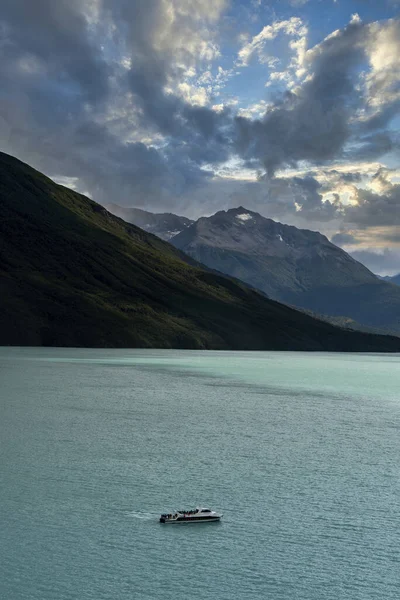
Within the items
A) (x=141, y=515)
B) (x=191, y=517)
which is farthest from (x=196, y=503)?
(x=141, y=515)

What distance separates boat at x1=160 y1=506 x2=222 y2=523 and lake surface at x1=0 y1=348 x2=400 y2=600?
623 mm

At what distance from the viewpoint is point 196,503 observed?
56500mm

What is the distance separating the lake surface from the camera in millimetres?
40344

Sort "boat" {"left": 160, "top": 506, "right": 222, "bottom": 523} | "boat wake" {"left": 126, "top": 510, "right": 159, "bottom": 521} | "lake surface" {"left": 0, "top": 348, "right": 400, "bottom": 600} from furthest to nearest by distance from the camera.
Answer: "boat wake" {"left": 126, "top": 510, "right": 159, "bottom": 521} → "boat" {"left": 160, "top": 506, "right": 222, "bottom": 523} → "lake surface" {"left": 0, "top": 348, "right": 400, "bottom": 600}

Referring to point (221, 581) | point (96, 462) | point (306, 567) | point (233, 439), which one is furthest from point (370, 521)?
point (233, 439)

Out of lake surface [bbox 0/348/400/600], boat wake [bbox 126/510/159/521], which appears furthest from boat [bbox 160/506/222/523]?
boat wake [bbox 126/510/159/521]

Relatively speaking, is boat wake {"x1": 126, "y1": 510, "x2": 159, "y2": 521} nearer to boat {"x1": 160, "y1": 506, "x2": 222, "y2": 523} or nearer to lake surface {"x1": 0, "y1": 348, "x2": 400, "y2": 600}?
lake surface {"x1": 0, "y1": 348, "x2": 400, "y2": 600}

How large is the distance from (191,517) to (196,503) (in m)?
5.61

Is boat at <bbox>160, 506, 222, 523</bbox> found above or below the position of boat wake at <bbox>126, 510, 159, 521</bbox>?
above

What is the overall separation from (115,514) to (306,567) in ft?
57.0

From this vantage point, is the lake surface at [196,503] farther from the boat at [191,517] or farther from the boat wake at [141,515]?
the boat at [191,517]

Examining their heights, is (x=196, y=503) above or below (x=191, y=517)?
below

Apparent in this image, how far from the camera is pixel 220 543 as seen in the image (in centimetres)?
4762

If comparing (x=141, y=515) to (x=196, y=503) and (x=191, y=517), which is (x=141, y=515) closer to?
(x=191, y=517)
